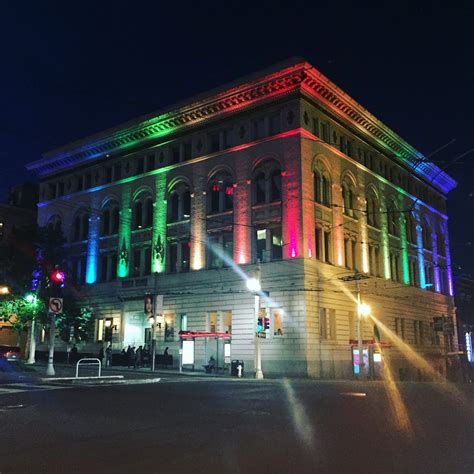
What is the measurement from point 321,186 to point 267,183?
3890 mm

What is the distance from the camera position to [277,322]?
36594 mm

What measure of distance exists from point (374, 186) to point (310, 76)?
12622 mm

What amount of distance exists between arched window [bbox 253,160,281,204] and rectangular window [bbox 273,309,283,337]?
7715 millimetres

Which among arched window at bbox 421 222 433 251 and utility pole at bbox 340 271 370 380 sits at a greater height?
arched window at bbox 421 222 433 251

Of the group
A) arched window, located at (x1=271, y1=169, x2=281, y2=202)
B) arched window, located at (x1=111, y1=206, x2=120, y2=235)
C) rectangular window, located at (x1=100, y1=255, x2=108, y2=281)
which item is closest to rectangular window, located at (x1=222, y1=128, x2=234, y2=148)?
arched window, located at (x1=271, y1=169, x2=281, y2=202)

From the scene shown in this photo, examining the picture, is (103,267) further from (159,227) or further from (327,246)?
(327,246)

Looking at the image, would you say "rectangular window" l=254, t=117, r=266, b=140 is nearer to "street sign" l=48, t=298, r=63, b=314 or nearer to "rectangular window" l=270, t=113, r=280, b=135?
"rectangular window" l=270, t=113, r=280, b=135

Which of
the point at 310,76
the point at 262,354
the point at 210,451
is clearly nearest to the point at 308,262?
the point at 262,354

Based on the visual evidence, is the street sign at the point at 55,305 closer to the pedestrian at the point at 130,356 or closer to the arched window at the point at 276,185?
the pedestrian at the point at 130,356

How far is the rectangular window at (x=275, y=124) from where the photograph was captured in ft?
127

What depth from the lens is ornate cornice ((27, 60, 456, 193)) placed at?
37.6 metres

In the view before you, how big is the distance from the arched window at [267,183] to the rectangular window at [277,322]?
7715 millimetres

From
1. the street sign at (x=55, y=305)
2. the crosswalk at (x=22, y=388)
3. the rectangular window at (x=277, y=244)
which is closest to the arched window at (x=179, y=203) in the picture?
the rectangular window at (x=277, y=244)

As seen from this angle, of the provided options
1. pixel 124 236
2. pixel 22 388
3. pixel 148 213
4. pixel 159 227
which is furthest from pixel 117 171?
pixel 22 388
